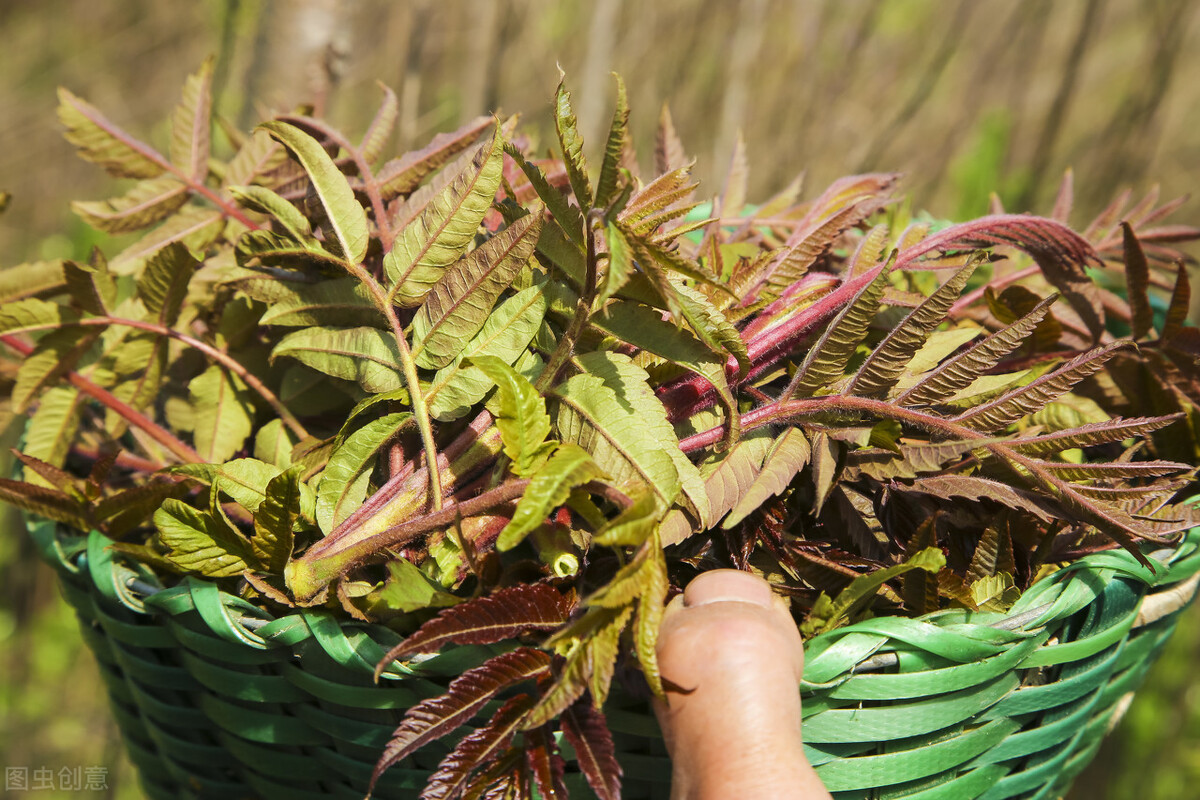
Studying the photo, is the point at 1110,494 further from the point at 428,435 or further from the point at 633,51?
the point at 633,51

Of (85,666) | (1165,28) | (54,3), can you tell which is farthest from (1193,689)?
(54,3)

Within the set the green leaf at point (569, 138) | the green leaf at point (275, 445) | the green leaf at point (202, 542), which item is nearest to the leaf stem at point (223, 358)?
the green leaf at point (275, 445)

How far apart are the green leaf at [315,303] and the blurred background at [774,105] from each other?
2.34ft

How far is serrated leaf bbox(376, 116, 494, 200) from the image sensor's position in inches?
26.4

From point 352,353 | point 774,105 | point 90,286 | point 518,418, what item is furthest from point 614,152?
point 774,105

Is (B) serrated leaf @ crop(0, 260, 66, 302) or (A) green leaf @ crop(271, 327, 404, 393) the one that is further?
(B) serrated leaf @ crop(0, 260, 66, 302)

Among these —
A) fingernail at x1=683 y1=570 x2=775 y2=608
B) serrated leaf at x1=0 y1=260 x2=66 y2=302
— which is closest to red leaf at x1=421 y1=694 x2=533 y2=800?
fingernail at x1=683 y1=570 x2=775 y2=608

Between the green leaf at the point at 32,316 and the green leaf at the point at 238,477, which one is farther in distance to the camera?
the green leaf at the point at 32,316

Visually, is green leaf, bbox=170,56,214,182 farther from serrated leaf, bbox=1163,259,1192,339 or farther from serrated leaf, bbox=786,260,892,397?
serrated leaf, bbox=1163,259,1192,339

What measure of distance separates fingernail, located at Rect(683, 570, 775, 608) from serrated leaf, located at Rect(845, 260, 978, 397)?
0.14 metres

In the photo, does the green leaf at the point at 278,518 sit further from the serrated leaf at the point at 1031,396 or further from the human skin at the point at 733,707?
the serrated leaf at the point at 1031,396

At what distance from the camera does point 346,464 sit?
524 millimetres

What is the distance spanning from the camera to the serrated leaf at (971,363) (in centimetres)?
53

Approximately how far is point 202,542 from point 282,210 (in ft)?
0.74
